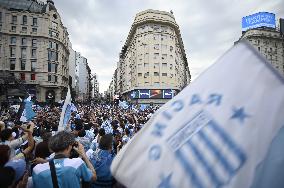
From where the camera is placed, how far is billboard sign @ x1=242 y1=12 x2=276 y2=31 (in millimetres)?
72188

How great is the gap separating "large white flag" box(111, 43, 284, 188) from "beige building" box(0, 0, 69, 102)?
62213 millimetres

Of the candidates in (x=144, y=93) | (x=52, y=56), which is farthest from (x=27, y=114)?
(x=52, y=56)

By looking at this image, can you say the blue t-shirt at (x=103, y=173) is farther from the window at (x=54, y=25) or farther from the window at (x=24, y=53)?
the window at (x=54, y=25)

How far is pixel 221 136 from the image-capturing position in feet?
4.71

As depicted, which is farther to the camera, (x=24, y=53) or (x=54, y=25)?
(x=54, y=25)

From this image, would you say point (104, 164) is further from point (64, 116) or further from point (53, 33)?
point (53, 33)

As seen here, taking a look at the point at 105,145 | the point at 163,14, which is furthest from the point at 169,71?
the point at 105,145

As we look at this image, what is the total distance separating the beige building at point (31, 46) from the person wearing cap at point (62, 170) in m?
60.5

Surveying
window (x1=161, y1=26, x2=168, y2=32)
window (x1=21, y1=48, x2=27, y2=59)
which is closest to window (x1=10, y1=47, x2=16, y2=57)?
window (x1=21, y1=48, x2=27, y2=59)

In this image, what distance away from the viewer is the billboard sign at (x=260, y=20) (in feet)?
237

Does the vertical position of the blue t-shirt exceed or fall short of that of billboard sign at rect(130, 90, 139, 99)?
it falls short

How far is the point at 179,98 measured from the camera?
167 cm

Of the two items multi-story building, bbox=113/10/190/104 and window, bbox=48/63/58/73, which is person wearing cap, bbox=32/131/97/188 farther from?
window, bbox=48/63/58/73

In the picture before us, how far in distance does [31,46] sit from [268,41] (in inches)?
2635
